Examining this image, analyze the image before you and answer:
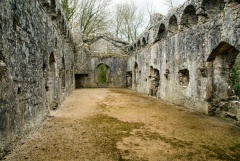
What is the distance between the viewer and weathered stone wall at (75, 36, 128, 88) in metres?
18.5

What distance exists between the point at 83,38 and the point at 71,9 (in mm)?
2912

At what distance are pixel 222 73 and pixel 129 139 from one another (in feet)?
14.2

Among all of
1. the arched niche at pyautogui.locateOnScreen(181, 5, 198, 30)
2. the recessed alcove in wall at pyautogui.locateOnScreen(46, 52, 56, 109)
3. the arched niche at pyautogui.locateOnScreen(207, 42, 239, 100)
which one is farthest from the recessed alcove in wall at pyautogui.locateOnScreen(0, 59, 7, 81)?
the arched niche at pyautogui.locateOnScreen(181, 5, 198, 30)

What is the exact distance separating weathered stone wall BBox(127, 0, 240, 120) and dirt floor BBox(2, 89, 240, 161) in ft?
3.88

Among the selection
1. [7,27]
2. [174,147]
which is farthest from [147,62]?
[7,27]

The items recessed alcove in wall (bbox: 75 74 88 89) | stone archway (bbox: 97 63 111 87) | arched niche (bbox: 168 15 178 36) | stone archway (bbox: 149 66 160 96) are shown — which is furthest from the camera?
stone archway (bbox: 97 63 111 87)

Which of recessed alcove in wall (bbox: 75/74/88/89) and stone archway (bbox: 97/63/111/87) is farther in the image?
stone archway (bbox: 97/63/111/87)

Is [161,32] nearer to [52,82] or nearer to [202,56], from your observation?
[202,56]

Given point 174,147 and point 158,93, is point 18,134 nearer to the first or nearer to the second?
point 174,147

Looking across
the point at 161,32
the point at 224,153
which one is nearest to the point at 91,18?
the point at 161,32

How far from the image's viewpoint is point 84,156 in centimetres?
319

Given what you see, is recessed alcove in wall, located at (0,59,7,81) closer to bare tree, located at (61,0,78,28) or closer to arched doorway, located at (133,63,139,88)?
arched doorway, located at (133,63,139,88)

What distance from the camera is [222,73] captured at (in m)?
6.59

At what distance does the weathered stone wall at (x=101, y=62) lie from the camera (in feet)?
60.7
